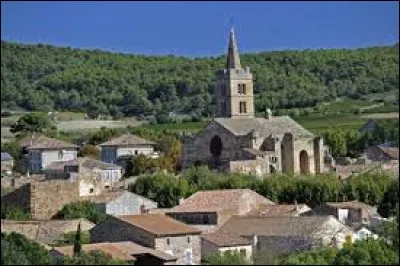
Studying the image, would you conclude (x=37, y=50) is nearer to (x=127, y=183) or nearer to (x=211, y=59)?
(x=211, y=59)

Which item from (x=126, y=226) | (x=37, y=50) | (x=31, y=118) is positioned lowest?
(x=126, y=226)

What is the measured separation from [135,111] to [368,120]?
107 ft

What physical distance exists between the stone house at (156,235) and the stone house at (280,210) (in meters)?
5.25

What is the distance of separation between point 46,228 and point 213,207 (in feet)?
17.7

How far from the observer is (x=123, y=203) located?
156 feet

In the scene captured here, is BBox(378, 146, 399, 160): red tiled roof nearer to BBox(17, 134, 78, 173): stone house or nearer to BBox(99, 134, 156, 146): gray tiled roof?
BBox(99, 134, 156, 146): gray tiled roof

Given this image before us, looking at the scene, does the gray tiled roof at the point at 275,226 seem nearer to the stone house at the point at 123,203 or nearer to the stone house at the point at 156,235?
the stone house at the point at 156,235

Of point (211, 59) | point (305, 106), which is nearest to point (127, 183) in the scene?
point (305, 106)

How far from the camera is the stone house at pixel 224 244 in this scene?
37062mm

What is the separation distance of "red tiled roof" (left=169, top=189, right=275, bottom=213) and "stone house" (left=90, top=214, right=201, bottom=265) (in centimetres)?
468

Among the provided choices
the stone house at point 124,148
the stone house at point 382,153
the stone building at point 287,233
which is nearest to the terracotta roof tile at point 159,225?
the stone building at point 287,233

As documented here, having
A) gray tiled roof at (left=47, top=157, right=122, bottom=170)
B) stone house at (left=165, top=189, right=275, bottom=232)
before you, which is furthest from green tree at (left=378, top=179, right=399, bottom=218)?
gray tiled roof at (left=47, top=157, right=122, bottom=170)

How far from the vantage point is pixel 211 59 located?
125 metres

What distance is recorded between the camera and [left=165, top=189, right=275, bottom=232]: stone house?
139 ft
